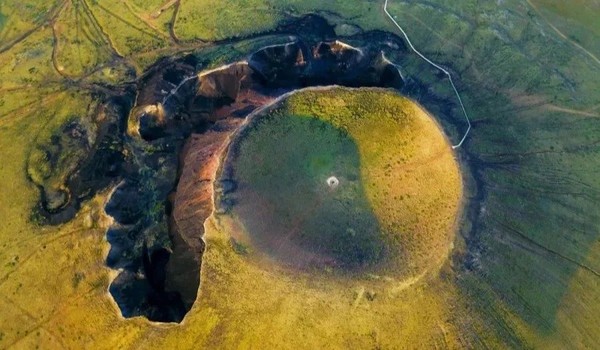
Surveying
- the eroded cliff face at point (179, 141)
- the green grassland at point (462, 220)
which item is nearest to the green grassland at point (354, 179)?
the green grassland at point (462, 220)

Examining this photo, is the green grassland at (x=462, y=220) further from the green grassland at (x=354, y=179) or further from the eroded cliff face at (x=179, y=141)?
the green grassland at (x=354, y=179)

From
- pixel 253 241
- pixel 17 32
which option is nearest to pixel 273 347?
pixel 253 241

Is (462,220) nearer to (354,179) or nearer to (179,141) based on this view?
(354,179)

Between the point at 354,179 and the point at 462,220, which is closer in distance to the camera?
the point at 462,220

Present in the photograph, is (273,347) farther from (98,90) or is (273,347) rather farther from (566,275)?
(98,90)

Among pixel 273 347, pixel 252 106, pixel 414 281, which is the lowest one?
pixel 273 347

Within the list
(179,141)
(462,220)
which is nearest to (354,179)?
(462,220)
